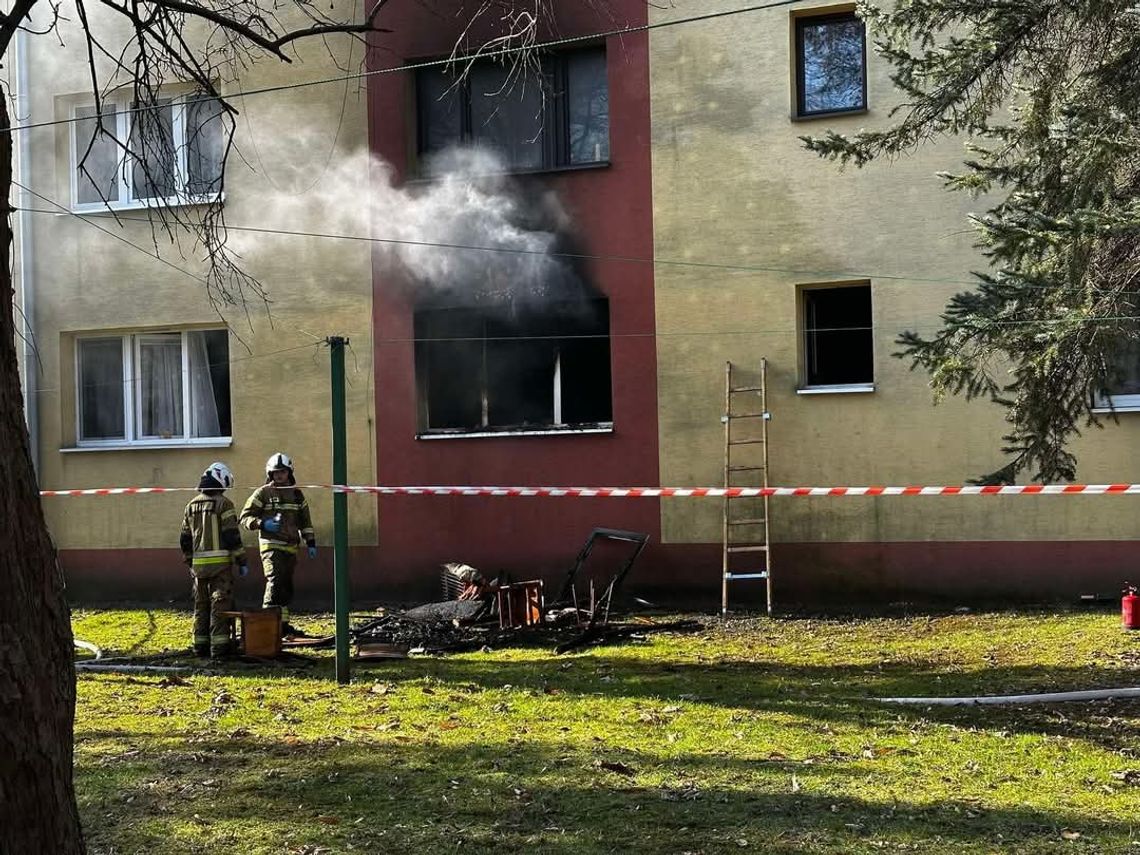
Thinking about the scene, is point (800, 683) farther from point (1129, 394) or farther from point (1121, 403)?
point (1129, 394)

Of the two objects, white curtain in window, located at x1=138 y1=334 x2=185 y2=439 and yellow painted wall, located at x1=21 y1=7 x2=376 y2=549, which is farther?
white curtain in window, located at x1=138 y1=334 x2=185 y2=439

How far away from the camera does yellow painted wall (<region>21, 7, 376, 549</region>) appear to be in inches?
583

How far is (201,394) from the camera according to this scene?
15.9m

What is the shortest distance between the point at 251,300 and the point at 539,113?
4113 millimetres

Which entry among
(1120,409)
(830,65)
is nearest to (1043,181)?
(1120,409)

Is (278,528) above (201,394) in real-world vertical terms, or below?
below

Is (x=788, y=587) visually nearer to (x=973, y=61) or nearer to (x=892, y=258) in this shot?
(x=892, y=258)

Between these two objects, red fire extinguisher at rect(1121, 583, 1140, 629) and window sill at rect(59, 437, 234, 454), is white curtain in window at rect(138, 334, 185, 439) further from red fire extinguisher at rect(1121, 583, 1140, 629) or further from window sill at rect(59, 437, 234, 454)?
red fire extinguisher at rect(1121, 583, 1140, 629)

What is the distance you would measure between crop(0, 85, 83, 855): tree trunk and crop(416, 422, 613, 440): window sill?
10600 millimetres

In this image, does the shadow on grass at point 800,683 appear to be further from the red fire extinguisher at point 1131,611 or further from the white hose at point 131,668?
the red fire extinguisher at point 1131,611

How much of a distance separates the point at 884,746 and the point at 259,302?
1051 centimetres

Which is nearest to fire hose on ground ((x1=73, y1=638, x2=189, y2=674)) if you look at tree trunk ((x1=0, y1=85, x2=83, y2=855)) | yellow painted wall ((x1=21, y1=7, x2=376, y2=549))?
yellow painted wall ((x1=21, y1=7, x2=376, y2=549))

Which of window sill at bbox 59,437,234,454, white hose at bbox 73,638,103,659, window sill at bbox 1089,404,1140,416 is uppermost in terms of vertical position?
window sill at bbox 1089,404,1140,416

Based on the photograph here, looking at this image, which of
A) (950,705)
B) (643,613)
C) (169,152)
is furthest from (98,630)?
(950,705)
